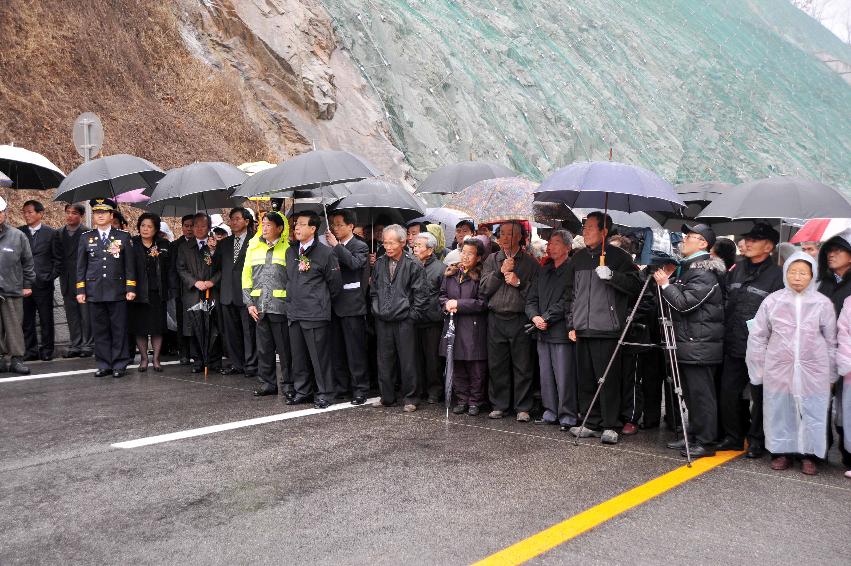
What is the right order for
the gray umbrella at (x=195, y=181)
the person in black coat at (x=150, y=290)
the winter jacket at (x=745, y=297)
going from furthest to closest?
the person in black coat at (x=150, y=290) < the gray umbrella at (x=195, y=181) < the winter jacket at (x=745, y=297)

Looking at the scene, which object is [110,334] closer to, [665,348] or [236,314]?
[236,314]

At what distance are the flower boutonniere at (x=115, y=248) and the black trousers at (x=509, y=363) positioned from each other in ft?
16.1

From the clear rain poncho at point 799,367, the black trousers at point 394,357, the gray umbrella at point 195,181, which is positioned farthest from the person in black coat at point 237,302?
the clear rain poncho at point 799,367

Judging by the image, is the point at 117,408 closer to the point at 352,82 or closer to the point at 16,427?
the point at 16,427

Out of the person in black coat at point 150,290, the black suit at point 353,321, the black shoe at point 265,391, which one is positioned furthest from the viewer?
the person in black coat at point 150,290

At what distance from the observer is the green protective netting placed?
30.7 metres

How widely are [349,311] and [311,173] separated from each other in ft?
5.18

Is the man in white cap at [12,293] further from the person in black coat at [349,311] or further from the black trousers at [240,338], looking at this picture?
the person in black coat at [349,311]

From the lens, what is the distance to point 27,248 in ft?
33.9

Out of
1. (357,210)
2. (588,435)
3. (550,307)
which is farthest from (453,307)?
(357,210)

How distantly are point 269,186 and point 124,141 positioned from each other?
11.4 meters

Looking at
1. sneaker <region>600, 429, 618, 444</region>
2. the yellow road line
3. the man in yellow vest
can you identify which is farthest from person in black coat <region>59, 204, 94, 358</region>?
the yellow road line

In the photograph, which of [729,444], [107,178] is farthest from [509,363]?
[107,178]

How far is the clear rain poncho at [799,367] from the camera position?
6.36 meters
